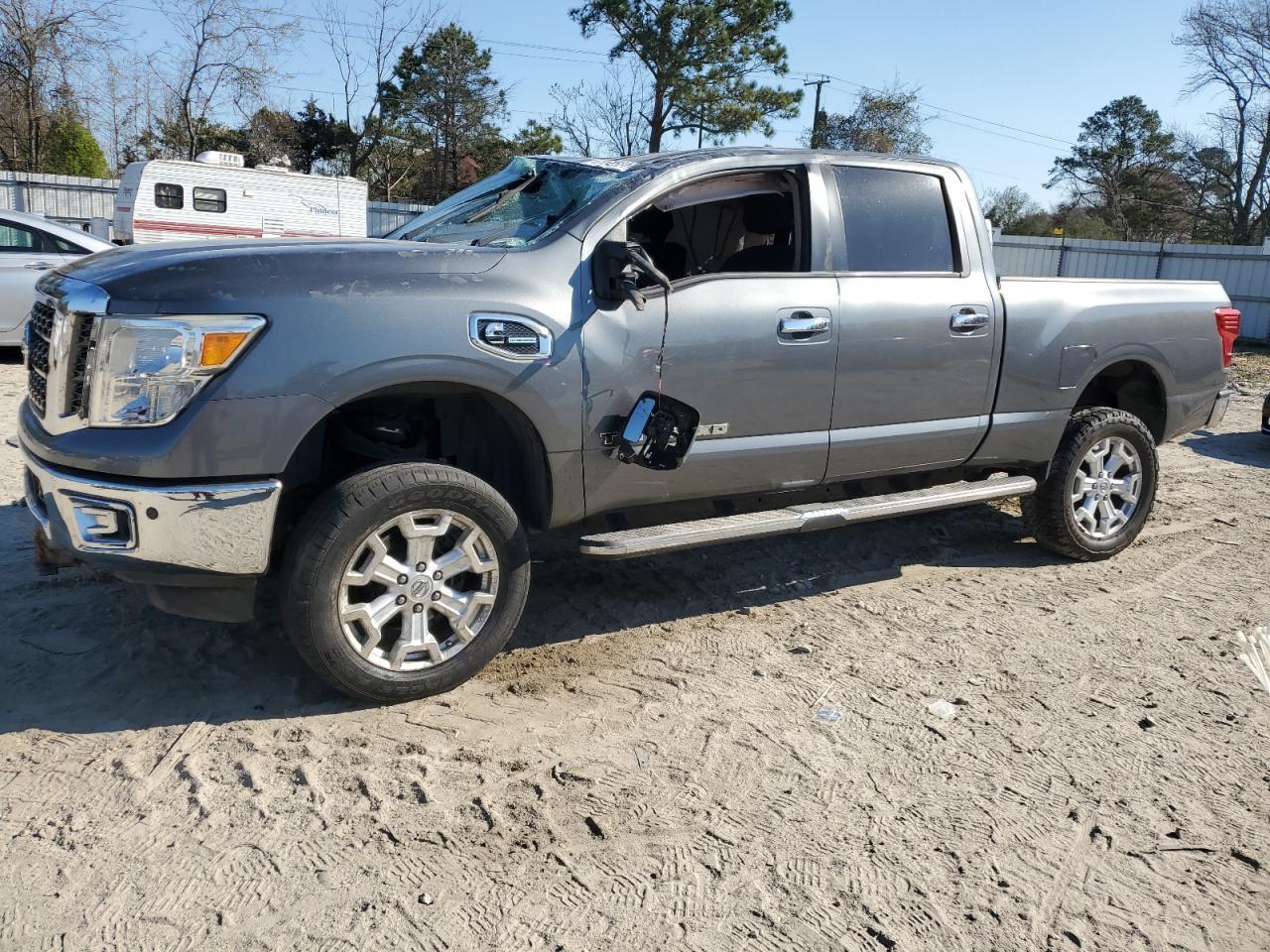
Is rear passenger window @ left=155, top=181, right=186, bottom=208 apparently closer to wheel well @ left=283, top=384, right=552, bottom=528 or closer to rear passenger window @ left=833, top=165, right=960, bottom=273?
wheel well @ left=283, top=384, right=552, bottom=528

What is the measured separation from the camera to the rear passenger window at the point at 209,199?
19250 millimetres

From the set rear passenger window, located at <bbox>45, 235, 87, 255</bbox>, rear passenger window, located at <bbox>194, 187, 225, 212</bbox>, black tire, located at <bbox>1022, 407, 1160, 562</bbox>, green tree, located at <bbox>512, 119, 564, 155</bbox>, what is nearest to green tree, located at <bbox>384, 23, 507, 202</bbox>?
green tree, located at <bbox>512, 119, 564, 155</bbox>

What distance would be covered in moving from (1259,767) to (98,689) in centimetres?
401

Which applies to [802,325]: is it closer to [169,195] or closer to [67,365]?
[67,365]

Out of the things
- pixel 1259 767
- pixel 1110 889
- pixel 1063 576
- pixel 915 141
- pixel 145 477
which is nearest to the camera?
pixel 1110 889

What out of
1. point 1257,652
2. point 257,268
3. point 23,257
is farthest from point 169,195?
point 1257,652

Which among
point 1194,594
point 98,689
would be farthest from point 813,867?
point 1194,594

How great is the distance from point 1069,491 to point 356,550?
12.3 feet

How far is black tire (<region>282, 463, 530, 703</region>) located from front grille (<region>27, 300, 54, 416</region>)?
1048 mm

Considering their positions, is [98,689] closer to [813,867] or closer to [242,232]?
[813,867]

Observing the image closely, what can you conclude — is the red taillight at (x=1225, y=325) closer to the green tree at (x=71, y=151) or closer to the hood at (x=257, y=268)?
the hood at (x=257, y=268)

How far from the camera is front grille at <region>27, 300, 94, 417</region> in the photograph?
3.21m

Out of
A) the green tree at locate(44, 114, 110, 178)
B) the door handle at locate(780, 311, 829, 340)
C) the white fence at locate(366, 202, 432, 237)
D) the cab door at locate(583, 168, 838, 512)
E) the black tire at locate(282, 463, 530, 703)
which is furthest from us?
the green tree at locate(44, 114, 110, 178)

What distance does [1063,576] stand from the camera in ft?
17.4
